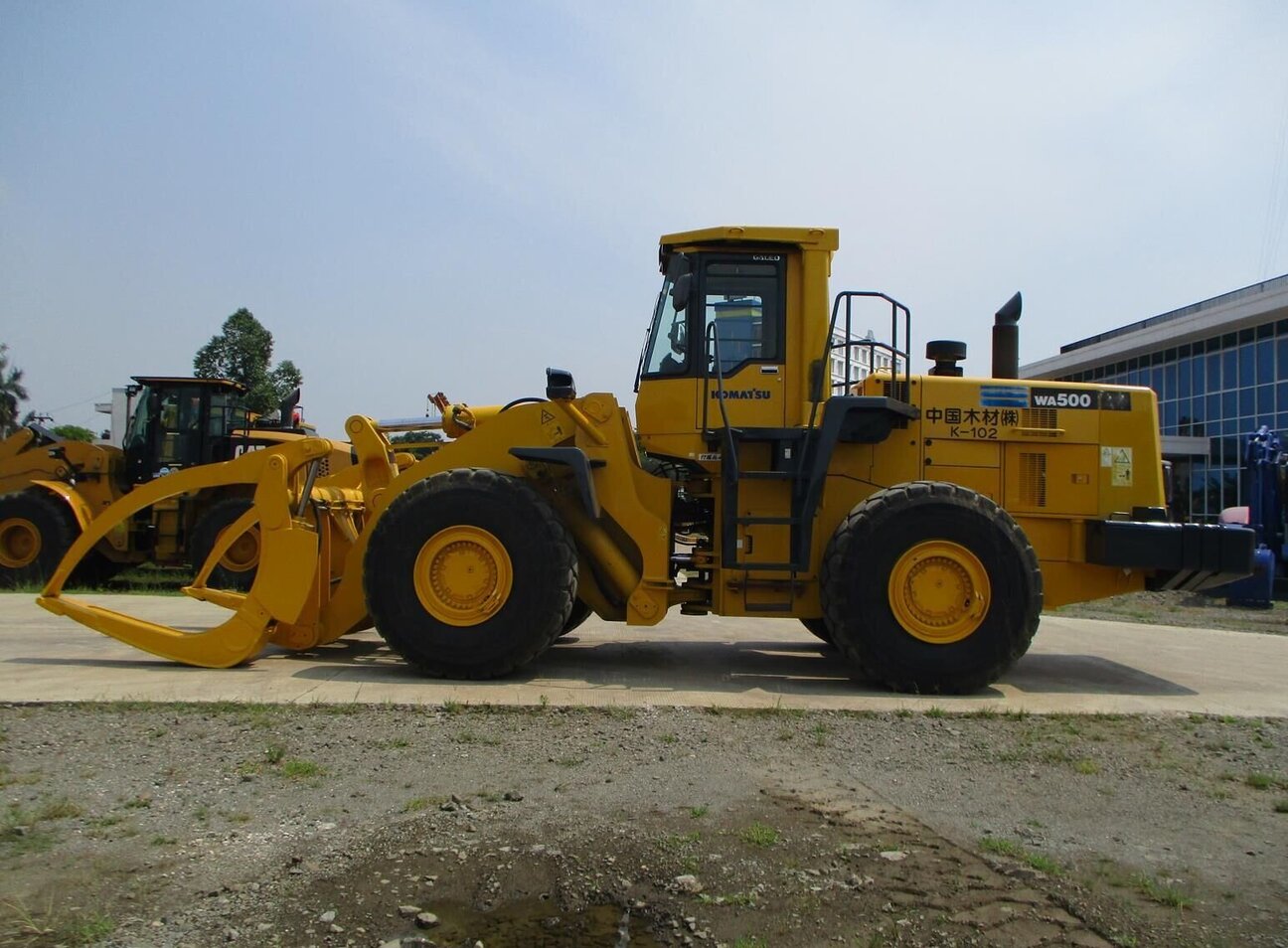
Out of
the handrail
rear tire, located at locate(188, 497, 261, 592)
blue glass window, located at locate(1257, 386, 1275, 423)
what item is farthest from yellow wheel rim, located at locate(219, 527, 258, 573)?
blue glass window, located at locate(1257, 386, 1275, 423)

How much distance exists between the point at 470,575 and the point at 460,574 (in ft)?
0.24

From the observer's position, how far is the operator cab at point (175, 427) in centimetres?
1512

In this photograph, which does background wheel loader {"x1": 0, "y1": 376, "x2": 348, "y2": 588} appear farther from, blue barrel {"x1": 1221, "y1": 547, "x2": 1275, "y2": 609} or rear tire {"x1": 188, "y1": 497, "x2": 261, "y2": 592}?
blue barrel {"x1": 1221, "y1": 547, "x2": 1275, "y2": 609}

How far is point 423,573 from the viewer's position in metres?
7.29

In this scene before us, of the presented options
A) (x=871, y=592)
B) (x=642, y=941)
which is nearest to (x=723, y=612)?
(x=871, y=592)

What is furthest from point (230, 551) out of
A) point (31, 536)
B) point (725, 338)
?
point (725, 338)

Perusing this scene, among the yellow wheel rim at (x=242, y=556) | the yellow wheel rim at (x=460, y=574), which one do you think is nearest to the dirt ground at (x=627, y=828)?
the yellow wheel rim at (x=460, y=574)

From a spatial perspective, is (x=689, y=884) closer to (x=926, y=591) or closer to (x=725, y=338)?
(x=926, y=591)

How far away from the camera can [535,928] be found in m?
3.36

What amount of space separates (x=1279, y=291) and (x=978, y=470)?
2302cm

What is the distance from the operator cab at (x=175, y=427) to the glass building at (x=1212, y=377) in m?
22.4

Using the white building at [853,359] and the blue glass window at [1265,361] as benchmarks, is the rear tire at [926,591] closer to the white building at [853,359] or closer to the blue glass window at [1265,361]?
the white building at [853,359]

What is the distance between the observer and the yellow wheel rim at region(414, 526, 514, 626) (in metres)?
7.25

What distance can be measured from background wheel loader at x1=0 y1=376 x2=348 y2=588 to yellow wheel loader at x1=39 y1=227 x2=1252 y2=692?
21.2ft
